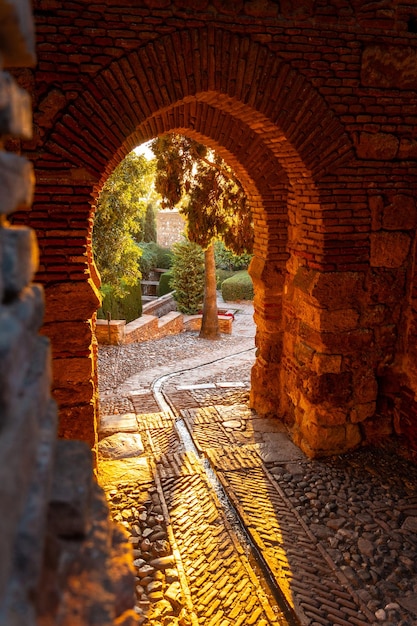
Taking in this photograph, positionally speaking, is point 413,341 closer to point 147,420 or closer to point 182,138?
point 147,420

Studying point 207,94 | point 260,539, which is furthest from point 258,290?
point 260,539

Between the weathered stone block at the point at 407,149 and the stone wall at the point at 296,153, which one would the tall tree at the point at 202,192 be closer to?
the stone wall at the point at 296,153

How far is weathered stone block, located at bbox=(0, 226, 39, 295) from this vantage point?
1099 millimetres

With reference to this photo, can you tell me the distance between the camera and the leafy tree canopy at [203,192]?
381 inches

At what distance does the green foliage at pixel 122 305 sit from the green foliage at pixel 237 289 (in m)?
5.92

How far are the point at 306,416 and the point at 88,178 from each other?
10.1 ft

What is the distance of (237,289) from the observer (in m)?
20.5

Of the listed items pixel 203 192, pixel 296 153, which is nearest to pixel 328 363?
pixel 296 153

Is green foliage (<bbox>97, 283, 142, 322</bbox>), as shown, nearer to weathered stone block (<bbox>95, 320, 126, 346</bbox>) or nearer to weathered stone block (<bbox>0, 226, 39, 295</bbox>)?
→ weathered stone block (<bbox>95, 320, 126, 346</bbox>)

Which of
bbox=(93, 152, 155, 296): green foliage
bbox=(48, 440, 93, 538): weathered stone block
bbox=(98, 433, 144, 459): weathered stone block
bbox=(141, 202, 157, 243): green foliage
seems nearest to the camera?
bbox=(48, 440, 93, 538): weathered stone block

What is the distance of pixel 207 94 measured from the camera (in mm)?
4414

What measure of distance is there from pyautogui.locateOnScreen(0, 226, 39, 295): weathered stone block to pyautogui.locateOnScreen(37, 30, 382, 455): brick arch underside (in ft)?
9.94

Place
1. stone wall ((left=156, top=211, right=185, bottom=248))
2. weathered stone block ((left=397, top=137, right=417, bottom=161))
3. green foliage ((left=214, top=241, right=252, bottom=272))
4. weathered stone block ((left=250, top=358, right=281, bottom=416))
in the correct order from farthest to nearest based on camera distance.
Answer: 1. stone wall ((left=156, top=211, right=185, bottom=248))
2. green foliage ((left=214, top=241, right=252, bottom=272))
3. weathered stone block ((left=250, top=358, right=281, bottom=416))
4. weathered stone block ((left=397, top=137, right=417, bottom=161))

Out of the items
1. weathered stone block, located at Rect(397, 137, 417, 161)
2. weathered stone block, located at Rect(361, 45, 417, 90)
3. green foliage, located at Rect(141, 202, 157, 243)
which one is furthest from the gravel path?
green foliage, located at Rect(141, 202, 157, 243)
